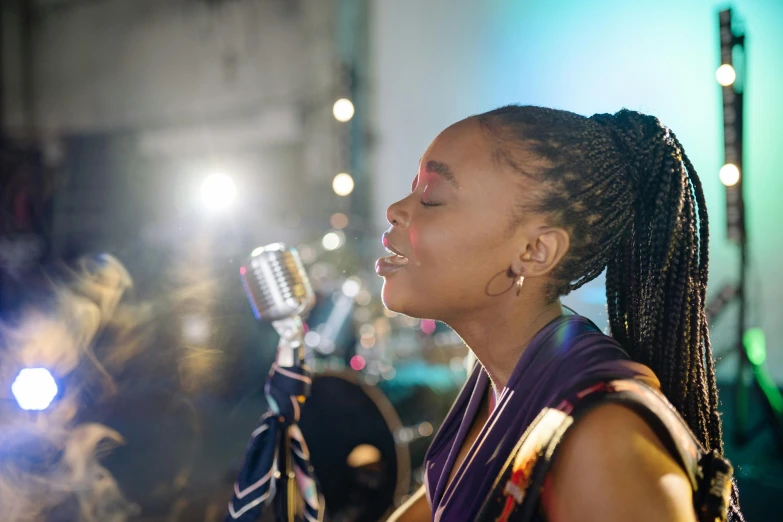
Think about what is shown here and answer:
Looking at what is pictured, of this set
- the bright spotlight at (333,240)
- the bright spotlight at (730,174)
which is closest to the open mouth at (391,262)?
the bright spotlight at (730,174)

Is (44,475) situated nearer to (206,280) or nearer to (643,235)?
(206,280)

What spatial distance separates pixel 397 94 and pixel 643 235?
7361 millimetres

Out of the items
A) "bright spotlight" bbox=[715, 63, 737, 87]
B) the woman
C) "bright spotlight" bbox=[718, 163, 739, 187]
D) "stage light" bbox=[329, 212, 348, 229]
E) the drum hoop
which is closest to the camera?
the woman

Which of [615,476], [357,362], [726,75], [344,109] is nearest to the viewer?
[615,476]

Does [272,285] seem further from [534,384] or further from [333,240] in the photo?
[333,240]

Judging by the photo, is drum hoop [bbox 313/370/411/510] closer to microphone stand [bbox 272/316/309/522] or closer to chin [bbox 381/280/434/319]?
microphone stand [bbox 272/316/309/522]

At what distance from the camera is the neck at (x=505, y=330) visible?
4.69ft

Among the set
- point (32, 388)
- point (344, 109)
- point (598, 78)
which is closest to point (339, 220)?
point (344, 109)

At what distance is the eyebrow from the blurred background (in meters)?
0.41

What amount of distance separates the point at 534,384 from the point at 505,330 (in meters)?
0.21

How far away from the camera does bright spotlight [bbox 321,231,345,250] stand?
5.54m

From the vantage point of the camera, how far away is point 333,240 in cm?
558

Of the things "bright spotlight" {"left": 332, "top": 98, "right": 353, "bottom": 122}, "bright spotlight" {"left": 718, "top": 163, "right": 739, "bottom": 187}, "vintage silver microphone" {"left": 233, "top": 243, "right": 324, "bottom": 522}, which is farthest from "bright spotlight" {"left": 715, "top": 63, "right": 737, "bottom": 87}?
"bright spotlight" {"left": 332, "top": 98, "right": 353, "bottom": 122}

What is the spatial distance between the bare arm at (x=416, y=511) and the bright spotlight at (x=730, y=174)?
339 centimetres
